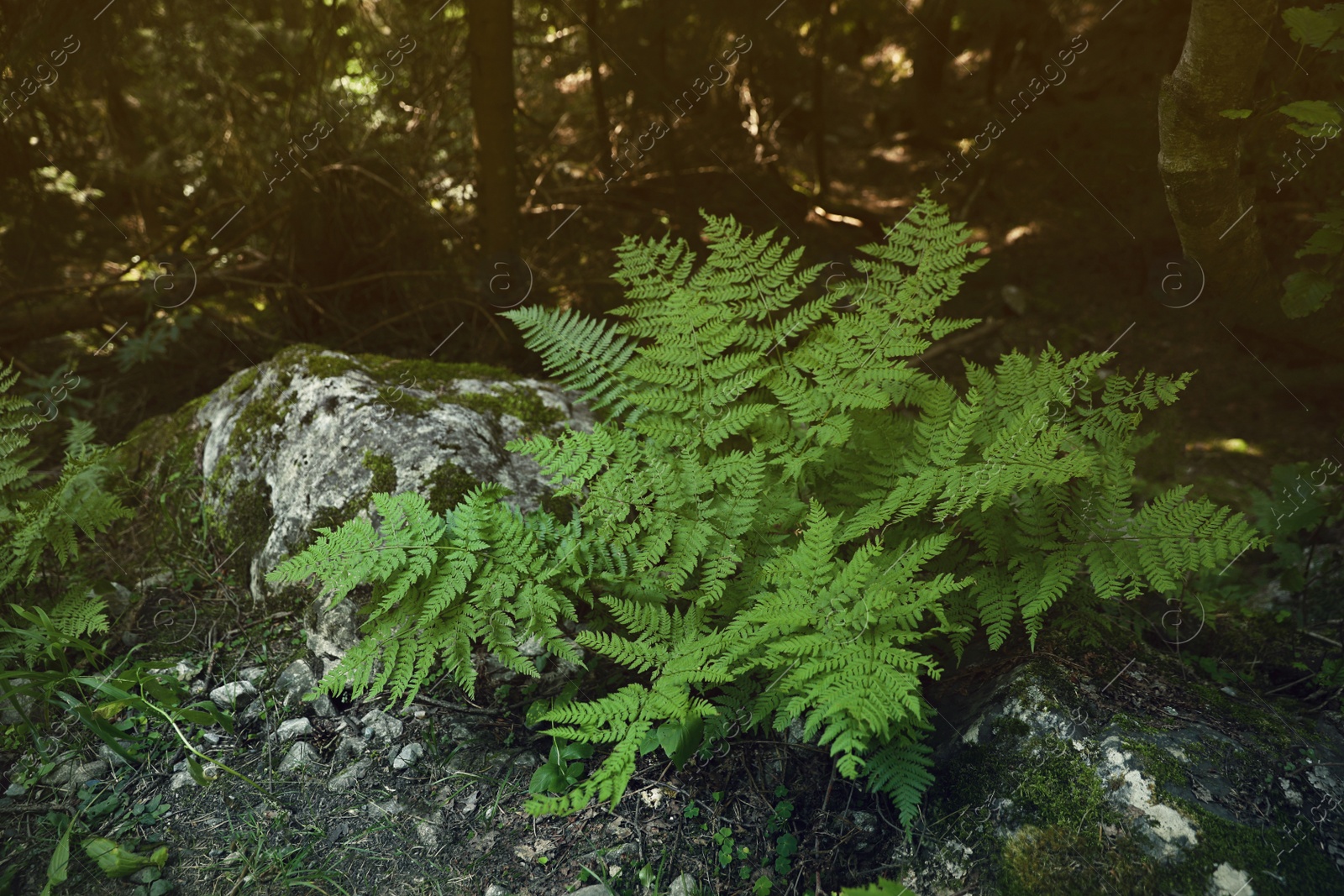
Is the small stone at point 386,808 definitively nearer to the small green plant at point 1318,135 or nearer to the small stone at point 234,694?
the small stone at point 234,694

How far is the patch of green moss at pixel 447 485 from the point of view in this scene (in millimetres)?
2703

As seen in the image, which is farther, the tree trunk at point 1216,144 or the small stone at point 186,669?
the small stone at point 186,669

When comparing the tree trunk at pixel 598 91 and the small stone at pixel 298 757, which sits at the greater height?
the tree trunk at pixel 598 91

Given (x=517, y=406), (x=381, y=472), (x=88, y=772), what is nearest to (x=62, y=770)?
(x=88, y=772)

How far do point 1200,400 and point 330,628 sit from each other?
5376 millimetres

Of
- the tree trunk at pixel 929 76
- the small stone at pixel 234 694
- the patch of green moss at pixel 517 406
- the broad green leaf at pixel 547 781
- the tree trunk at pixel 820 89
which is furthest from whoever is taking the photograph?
the tree trunk at pixel 929 76

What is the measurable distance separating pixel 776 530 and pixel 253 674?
6.22 feet

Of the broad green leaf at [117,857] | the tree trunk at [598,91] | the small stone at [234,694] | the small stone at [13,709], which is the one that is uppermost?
the tree trunk at [598,91]

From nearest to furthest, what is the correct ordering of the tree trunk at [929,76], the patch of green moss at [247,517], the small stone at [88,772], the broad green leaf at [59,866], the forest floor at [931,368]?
the broad green leaf at [59,866], the forest floor at [931,368], the small stone at [88,772], the patch of green moss at [247,517], the tree trunk at [929,76]

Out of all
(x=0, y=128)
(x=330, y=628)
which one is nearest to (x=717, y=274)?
(x=330, y=628)

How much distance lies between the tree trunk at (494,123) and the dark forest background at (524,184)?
18 mm

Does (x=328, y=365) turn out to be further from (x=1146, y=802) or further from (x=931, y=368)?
(x=931, y=368)

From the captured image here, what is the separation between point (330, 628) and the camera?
2553mm

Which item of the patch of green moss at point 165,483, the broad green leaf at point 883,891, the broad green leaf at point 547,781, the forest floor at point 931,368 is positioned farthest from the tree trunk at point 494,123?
the broad green leaf at point 883,891
